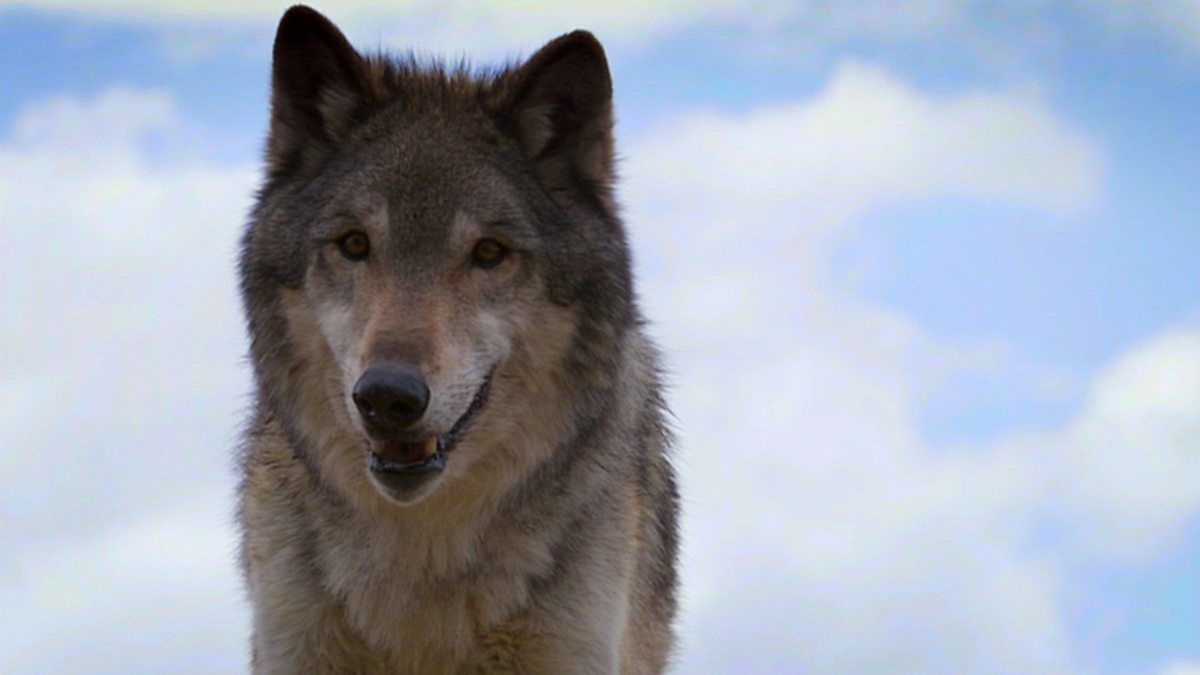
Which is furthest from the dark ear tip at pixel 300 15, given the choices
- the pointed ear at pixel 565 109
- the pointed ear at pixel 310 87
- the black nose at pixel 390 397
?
the black nose at pixel 390 397

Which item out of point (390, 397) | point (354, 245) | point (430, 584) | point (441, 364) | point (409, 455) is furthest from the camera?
point (430, 584)

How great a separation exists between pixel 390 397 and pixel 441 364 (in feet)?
0.73

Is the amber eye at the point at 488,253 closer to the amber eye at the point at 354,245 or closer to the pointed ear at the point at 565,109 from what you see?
the amber eye at the point at 354,245

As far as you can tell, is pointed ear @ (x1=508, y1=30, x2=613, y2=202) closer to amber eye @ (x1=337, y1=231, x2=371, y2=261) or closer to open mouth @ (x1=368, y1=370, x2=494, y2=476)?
amber eye @ (x1=337, y1=231, x2=371, y2=261)

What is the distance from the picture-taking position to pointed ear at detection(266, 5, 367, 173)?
6750 millimetres

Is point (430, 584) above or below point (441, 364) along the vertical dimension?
below

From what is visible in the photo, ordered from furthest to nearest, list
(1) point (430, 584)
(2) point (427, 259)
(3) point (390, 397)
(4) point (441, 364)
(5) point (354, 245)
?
(1) point (430, 584), (5) point (354, 245), (2) point (427, 259), (4) point (441, 364), (3) point (390, 397)

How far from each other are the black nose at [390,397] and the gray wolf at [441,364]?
1 cm

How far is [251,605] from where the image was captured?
6.98 meters

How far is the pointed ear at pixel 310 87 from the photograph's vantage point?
6.75 meters

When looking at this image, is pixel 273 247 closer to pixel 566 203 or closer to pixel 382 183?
pixel 382 183

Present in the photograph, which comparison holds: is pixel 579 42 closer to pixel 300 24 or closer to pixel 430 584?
pixel 300 24

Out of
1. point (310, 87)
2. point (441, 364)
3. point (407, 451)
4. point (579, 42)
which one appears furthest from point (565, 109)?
point (407, 451)

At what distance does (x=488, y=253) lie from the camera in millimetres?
6281
